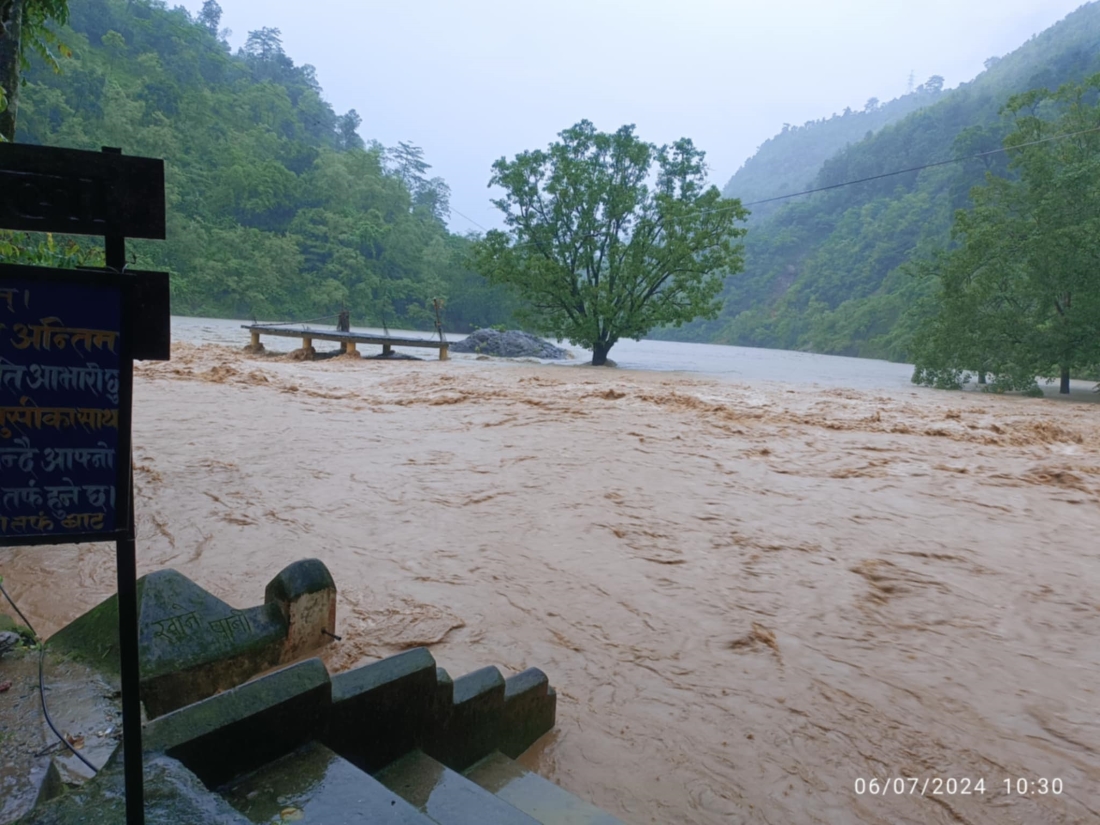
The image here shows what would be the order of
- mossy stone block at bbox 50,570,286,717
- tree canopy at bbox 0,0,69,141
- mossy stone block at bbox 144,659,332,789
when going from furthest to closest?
1. tree canopy at bbox 0,0,69,141
2. mossy stone block at bbox 50,570,286,717
3. mossy stone block at bbox 144,659,332,789

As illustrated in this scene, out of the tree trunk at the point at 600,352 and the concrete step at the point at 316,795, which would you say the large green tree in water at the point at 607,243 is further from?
the concrete step at the point at 316,795

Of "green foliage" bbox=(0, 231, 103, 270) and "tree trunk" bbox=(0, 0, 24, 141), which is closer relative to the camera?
"green foliage" bbox=(0, 231, 103, 270)

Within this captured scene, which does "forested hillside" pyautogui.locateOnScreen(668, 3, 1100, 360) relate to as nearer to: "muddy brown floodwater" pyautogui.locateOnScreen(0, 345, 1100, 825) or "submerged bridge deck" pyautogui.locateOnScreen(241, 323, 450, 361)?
"submerged bridge deck" pyautogui.locateOnScreen(241, 323, 450, 361)

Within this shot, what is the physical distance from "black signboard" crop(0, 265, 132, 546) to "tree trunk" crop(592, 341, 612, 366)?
22306 millimetres

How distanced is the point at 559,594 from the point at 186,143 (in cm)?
5771

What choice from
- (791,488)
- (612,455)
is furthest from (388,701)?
(612,455)

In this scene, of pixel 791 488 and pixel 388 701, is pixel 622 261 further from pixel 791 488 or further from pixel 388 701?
pixel 388 701

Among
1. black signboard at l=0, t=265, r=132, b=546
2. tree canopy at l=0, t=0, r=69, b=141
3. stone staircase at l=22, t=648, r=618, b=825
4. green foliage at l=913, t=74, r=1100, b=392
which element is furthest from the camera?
green foliage at l=913, t=74, r=1100, b=392

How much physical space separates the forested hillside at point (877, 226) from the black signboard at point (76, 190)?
46.2 m

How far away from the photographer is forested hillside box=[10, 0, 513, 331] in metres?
41.7

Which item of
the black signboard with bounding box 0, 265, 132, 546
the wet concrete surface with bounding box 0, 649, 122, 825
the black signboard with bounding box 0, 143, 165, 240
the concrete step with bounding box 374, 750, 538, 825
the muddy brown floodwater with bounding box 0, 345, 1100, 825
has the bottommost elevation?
the muddy brown floodwater with bounding box 0, 345, 1100, 825

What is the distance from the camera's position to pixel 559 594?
3840mm

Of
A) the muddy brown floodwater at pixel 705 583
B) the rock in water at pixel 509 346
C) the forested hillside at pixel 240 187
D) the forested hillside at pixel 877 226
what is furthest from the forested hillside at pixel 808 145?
the muddy brown floodwater at pixel 705 583

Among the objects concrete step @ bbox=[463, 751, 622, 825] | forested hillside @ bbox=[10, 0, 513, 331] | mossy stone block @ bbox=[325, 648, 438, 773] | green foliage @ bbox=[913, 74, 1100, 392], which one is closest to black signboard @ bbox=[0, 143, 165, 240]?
mossy stone block @ bbox=[325, 648, 438, 773]
